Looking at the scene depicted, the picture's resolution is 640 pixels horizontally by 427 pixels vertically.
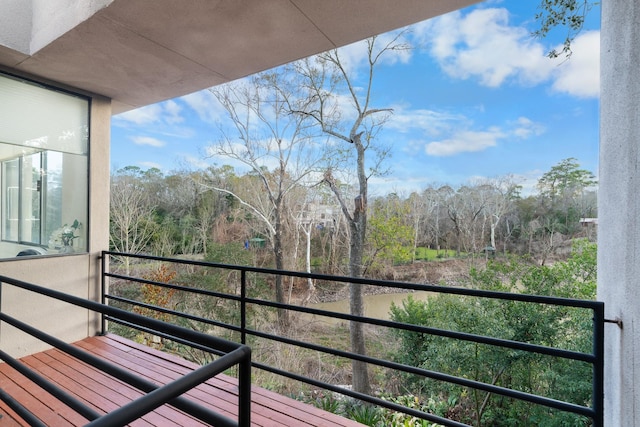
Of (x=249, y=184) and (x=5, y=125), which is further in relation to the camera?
(x=249, y=184)

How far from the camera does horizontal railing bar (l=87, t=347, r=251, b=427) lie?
536mm

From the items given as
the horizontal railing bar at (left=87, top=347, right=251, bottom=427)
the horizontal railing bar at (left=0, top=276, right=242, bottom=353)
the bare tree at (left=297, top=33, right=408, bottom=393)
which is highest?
the bare tree at (left=297, top=33, right=408, bottom=393)

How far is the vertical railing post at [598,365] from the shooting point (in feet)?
4.09

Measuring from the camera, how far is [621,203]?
1.25m

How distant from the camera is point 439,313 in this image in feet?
23.0

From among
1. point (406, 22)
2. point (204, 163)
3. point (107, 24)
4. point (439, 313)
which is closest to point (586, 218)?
point (439, 313)

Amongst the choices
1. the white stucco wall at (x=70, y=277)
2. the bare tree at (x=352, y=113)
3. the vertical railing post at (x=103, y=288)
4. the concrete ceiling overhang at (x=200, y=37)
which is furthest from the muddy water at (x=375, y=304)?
the concrete ceiling overhang at (x=200, y=37)

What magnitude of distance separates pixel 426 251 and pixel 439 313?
17.9ft

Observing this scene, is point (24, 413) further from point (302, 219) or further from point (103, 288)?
point (302, 219)

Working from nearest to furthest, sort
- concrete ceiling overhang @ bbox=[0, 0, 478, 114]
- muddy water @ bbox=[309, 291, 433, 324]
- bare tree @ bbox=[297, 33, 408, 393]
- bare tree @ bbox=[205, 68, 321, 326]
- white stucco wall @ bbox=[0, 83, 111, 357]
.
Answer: concrete ceiling overhang @ bbox=[0, 0, 478, 114] < white stucco wall @ bbox=[0, 83, 111, 357] < bare tree @ bbox=[297, 33, 408, 393] < muddy water @ bbox=[309, 291, 433, 324] < bare tree @ bbox=[205, 68, 321, 326]

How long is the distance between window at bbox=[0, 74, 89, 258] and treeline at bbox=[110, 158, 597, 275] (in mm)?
8906

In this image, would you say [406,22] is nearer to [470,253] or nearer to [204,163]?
[470,253]

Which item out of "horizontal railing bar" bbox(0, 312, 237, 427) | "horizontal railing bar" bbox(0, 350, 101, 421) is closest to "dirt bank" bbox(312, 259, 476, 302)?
"horizontal railing bar" bbox(0, 350, 101, 421)

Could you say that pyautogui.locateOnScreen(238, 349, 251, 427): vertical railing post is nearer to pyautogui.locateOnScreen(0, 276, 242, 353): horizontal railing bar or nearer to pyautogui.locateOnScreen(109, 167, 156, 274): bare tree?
pyautogui.locateOnScreen(0, 276, 242, 353): horizontal railing bar
